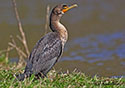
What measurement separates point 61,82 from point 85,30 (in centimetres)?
892

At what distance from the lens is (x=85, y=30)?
16469 mm

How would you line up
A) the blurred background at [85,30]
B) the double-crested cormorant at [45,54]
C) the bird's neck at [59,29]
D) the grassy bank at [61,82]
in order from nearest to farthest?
the grassy bank at [61,82], the double-crested cormorant at [45,54], the bird's neck at [59,29], the blurred background at [85,30]

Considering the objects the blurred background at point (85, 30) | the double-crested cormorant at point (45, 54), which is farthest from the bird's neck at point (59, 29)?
the blurred background at point (85, 30)

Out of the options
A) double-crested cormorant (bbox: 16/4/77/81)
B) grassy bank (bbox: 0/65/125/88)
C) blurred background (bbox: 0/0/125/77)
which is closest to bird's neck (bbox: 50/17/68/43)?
double-crested cormorant (bbox: 16/4/77/81)

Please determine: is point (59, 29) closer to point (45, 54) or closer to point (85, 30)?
point (45, 54)

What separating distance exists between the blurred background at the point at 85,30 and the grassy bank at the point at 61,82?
262cm

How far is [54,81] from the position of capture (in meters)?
7.73

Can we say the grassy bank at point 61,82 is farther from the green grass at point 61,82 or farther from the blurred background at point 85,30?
the blurred background at point 85,30

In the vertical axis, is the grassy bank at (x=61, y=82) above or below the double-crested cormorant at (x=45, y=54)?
below

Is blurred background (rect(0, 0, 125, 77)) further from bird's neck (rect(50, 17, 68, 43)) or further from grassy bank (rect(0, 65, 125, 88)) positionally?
grassy bank (rect(0, 65, 125, 88))

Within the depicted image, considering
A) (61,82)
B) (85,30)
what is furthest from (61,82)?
(85,30)

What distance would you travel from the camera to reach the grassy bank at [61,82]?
7.25 metres

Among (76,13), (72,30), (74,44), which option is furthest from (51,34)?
(76,13)

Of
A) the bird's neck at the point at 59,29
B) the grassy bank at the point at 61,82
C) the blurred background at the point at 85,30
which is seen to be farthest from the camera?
the blurred background at the point at 85,30
